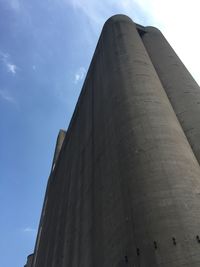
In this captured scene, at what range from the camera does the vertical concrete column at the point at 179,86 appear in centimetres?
751

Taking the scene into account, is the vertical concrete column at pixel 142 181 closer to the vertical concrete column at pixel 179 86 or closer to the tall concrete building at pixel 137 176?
the tall concrete building at pixel 137 176

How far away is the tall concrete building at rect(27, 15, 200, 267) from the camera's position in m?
4.26

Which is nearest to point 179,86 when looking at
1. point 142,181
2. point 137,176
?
point 137,176

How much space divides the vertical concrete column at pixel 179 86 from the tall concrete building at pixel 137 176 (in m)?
0.03

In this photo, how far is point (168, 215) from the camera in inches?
172

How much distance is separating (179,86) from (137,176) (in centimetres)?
527

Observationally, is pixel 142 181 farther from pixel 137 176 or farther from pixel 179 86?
pixel 179 86

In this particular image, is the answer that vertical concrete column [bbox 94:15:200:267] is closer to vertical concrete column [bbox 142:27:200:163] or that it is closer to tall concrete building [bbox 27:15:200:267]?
tall concrete building [bbox 27:15:200:267]

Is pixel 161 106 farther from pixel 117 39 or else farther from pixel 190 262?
pixel 117 39

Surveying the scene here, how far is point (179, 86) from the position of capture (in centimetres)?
952

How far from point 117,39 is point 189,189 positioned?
330 inches

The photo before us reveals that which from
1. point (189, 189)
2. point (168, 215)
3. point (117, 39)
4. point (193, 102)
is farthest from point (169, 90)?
point (168, 215)

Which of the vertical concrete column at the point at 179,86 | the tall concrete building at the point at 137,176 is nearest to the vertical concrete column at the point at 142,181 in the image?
the tall concrete building at the point at 137,176

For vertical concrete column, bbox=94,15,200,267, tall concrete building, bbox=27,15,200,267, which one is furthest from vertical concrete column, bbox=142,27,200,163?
vertical concrete column, bbox=94,15,200,267
